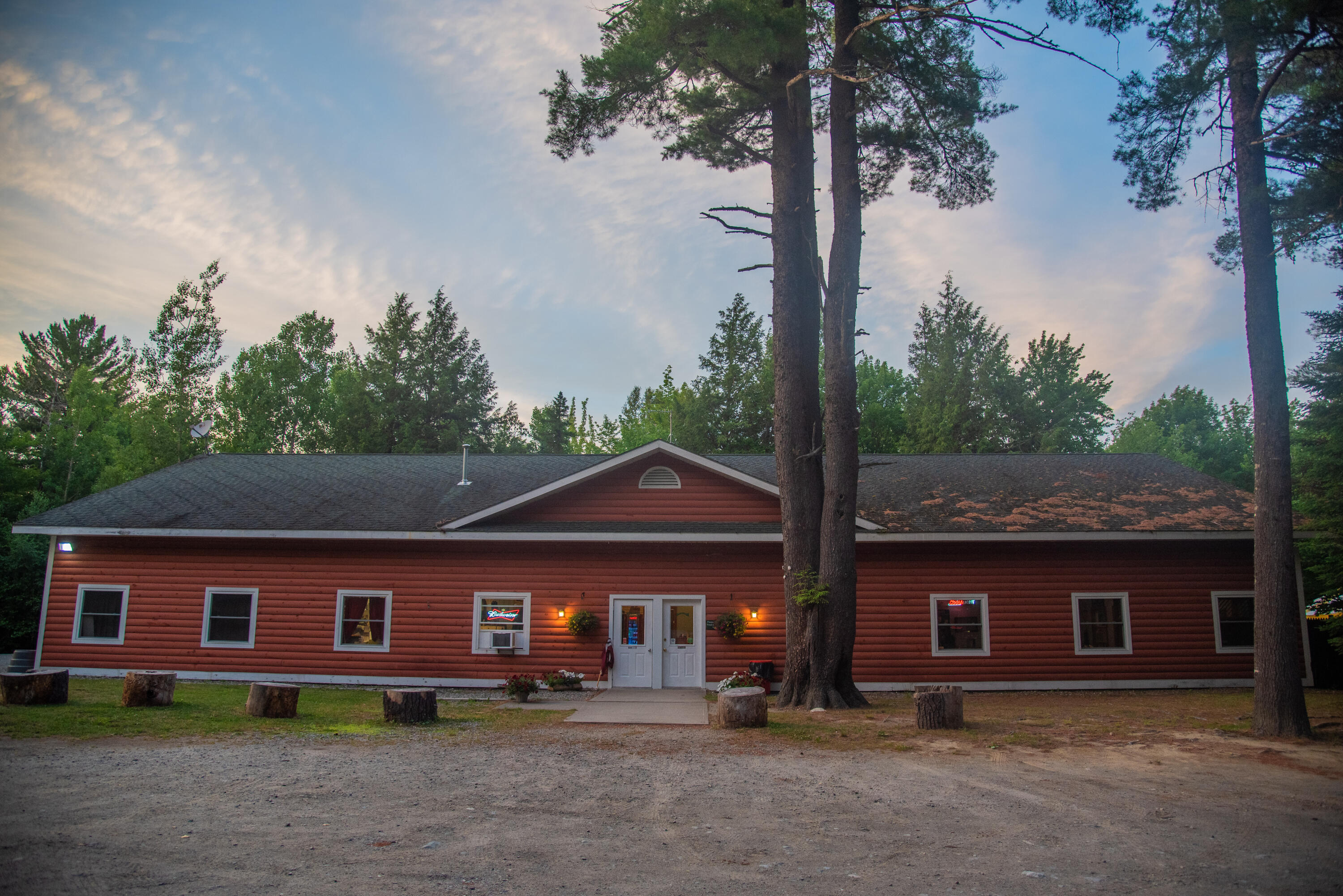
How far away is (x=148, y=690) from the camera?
10.9 m

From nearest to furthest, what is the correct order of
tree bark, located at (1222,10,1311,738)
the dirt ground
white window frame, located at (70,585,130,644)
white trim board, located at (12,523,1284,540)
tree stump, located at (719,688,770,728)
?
the dirt ground
tree bark, located at (1222,10,1311,738)
tree stump, located at (719,688,770,728)
white trim board, located at (12,523,1284,540)
white window frame, located at (70,585,130,644)

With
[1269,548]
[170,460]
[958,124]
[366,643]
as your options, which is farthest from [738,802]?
[170,460]

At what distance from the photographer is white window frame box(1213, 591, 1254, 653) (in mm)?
14820

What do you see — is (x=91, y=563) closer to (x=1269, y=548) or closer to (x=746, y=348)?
(x=1269, y=548)

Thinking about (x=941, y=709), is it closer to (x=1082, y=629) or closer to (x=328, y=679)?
(x=1082, y=629)

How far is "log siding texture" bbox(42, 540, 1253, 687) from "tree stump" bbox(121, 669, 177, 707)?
3.96 m

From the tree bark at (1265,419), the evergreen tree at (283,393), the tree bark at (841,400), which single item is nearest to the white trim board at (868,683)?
the tree bark at (841,400)

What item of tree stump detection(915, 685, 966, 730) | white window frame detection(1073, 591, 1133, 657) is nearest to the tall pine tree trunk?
tree stump detection(915, 685, 966, 730)

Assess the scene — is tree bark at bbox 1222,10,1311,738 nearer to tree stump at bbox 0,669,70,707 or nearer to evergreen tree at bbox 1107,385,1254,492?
tree stump at bbox 0,669,70,707

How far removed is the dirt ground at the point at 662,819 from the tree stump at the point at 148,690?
2846mm

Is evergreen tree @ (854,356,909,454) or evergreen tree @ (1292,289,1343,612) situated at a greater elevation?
evergreen tree @ (854,356,909,454)

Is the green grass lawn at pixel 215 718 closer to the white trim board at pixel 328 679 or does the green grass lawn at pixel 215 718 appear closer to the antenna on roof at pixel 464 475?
the white trim board at pixel 328 679

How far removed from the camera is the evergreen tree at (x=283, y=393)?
1505 inches

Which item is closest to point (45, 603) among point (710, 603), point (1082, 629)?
point (710, 603)
